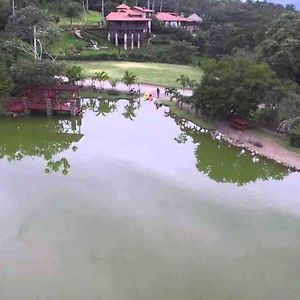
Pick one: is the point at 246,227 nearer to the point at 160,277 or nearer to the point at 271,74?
the point at 160,277

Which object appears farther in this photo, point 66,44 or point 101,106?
point 66,44

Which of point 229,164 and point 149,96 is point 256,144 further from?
point 149,96

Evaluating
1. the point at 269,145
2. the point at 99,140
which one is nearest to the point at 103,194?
the point at 99,140

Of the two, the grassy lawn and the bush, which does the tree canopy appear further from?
the grassy lawn

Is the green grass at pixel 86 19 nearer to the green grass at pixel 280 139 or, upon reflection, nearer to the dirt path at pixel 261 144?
the dirt path at pixel 261 144

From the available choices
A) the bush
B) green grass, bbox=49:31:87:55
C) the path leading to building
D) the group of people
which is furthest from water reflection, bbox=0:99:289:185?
green grass, bbox=49:31:87:55

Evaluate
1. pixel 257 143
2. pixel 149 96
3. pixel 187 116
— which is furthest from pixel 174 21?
pixel 257 143
